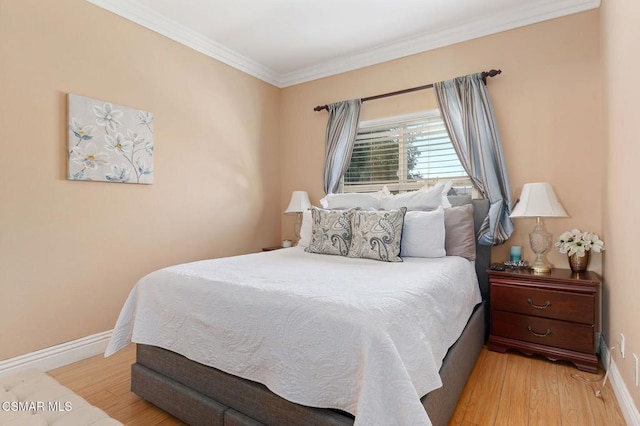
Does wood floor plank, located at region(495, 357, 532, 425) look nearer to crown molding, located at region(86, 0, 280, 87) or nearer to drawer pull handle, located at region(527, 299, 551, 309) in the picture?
drawer pull handle, located at region(527, 299, 551, 309)

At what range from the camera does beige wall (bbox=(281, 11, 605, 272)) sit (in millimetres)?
2602

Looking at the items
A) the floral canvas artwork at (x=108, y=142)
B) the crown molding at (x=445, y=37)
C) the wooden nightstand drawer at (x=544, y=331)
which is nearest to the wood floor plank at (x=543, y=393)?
the wooden nightstand drawer at (x=544, y=331)

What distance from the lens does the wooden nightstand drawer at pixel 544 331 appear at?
2.24 metres

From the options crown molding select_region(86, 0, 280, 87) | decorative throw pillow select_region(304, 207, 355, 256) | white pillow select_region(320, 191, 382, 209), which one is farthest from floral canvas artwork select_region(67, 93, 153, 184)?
white pillow select_region(320, 191, 382, 209)

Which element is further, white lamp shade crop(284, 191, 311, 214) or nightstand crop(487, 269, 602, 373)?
white lamp shade crop(284, 191, 311, 214)

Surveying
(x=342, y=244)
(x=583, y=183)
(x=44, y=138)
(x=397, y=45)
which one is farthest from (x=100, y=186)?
(x=583, y=183)

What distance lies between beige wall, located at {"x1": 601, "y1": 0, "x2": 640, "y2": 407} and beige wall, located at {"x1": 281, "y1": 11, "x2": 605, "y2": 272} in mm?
246

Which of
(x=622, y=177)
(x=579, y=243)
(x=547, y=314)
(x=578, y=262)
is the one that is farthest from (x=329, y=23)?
(x=547, y=314)

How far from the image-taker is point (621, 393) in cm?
180

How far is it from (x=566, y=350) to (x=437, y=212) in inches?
49.5

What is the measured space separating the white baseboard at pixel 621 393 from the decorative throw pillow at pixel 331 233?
5.67 feet

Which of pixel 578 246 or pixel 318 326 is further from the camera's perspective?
pixel 578 246

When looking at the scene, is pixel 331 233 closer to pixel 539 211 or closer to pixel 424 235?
pixel 424 235

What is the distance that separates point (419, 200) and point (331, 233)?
806mm
